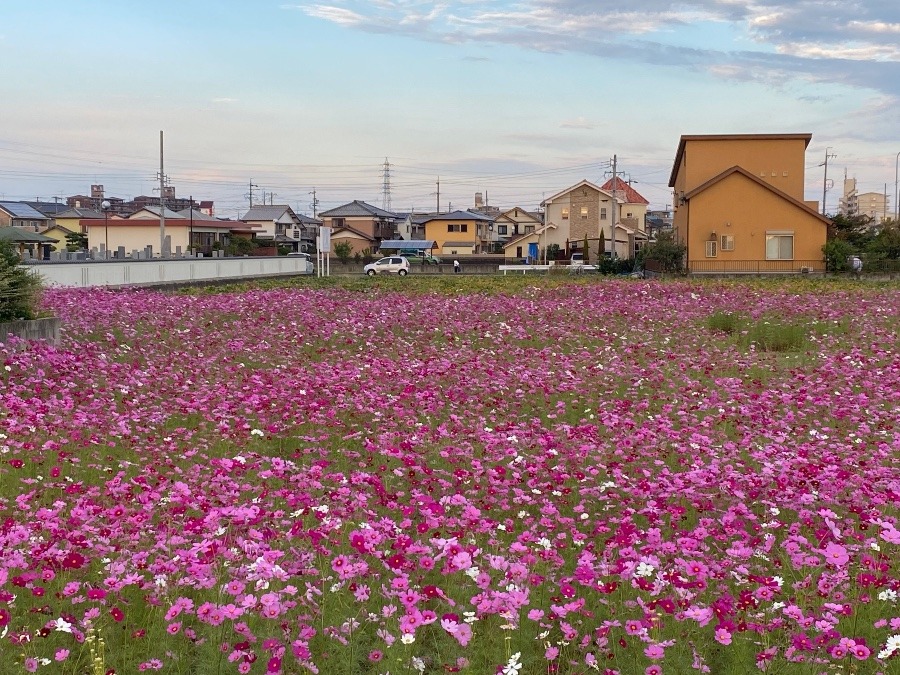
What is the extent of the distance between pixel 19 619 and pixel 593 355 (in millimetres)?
9723

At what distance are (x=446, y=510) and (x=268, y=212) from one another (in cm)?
8758

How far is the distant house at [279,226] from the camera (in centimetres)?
8744

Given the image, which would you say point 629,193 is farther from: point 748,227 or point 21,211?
point 21,211

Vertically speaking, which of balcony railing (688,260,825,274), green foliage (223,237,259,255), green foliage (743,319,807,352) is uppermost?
green foliage (223,237,259,255)

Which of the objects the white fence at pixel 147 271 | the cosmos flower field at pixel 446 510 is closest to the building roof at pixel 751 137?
the white fence at pixel 147 271

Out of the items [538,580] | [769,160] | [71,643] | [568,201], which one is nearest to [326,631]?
[538,580]

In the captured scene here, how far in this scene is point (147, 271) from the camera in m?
28.8

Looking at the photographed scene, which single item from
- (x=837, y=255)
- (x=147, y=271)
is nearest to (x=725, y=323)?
(x=147, y=271)

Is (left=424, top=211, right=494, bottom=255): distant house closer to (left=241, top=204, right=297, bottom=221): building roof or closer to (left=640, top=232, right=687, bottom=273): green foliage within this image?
(left=241, top=204, right=297, bottom=221): building roof

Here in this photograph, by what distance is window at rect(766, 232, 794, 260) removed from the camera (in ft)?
131

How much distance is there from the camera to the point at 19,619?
3.71 meters

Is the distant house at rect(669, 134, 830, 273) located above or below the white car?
above

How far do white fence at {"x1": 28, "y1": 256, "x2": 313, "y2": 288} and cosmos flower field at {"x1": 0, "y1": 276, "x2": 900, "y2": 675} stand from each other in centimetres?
1183

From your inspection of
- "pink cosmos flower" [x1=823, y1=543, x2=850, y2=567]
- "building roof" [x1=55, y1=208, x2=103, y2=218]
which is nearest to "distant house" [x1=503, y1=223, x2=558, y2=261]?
"building roof" [x1=55, y1=208, x2=103, y2=218]
